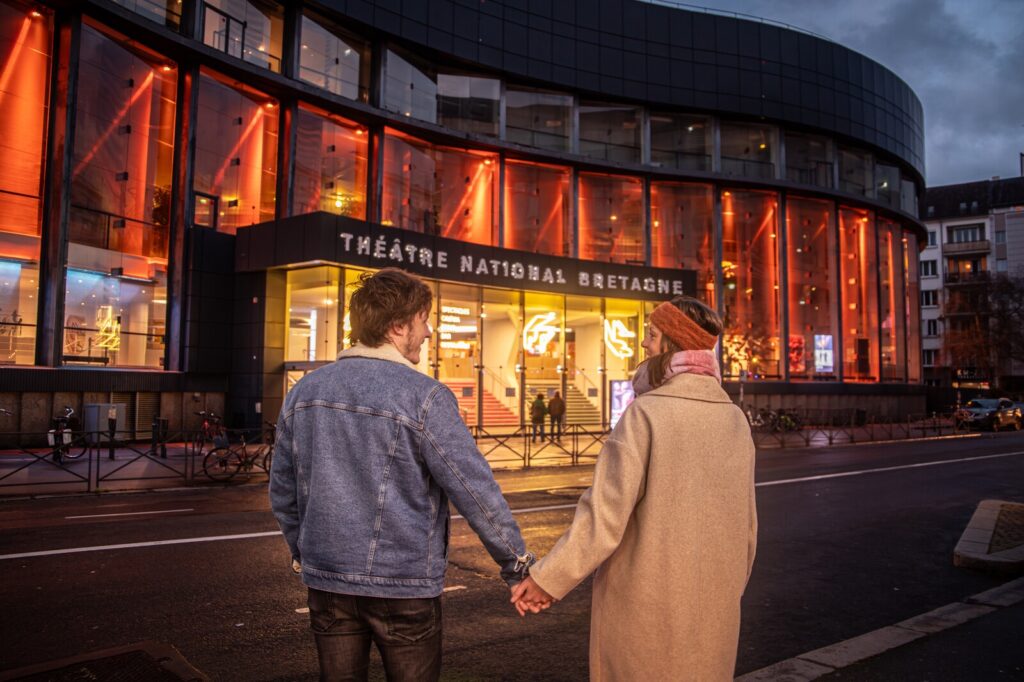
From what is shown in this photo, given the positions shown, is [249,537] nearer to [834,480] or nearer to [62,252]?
[834,480]

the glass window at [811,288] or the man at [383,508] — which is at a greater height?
the glass window at [811,288]

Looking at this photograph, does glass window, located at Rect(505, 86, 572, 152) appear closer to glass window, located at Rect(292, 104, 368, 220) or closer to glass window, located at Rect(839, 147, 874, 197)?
glass window, located at Rect(292, 104, 368, 220)

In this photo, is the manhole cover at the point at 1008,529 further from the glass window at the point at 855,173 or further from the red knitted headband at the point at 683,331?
the glass window at the point at 855,173

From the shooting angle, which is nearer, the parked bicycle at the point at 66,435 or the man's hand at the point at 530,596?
the man's hand at the point at 530,596

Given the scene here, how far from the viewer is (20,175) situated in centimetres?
2142

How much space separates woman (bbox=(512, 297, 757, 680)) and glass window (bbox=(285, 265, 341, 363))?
2342 cm

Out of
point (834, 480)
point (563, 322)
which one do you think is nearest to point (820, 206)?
point (563, 322)

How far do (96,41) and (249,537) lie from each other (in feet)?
69.4

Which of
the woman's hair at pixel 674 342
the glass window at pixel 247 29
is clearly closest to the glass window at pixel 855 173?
the glass window at pixel 247 29

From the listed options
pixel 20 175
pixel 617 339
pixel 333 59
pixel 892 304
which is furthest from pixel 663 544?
pixel 892 304

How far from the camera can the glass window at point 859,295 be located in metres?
43.8

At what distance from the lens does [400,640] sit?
247cm

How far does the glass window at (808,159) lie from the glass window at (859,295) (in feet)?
9.39

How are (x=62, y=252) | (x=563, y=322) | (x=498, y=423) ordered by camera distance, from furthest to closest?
(x=563, y=322)
(x=498, y=423)
(x=62, y=252)
